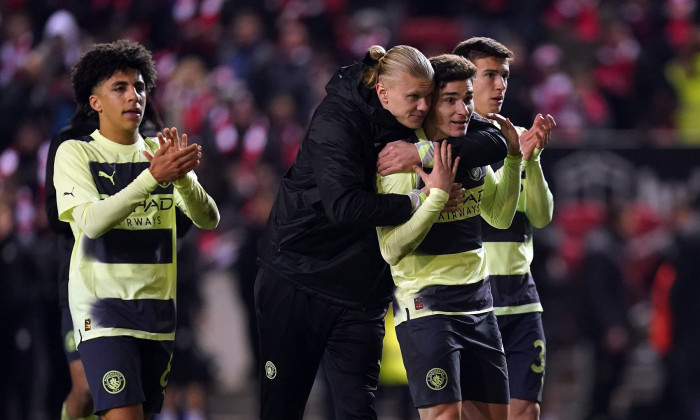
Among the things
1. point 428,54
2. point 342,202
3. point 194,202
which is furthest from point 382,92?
point 428,54

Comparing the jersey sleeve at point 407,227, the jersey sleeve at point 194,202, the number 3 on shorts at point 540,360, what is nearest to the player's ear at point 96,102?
the jersey sleeve at point 194,202

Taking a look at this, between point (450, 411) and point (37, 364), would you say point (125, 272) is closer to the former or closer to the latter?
point (450, 411)

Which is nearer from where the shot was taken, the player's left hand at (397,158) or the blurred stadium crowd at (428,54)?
the player's left hand at (397,158)

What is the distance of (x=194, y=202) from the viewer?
550cm

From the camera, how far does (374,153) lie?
5176mm

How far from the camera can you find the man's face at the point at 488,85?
6.08 meters

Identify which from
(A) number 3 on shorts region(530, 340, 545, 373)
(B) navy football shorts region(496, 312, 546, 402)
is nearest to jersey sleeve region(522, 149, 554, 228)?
(B) navy football shorts region(496, 312, 546, 402)

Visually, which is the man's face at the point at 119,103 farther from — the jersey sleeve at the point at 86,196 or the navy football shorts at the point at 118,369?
the navy football shorts at the point at 118,369

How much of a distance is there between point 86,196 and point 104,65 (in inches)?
26.3

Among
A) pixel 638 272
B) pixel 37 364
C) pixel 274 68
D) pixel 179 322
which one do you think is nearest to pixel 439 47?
pixel 274 68

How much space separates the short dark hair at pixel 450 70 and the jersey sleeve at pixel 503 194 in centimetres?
54

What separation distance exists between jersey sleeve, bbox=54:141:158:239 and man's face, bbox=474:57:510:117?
186cm

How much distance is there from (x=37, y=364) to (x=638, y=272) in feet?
16.4

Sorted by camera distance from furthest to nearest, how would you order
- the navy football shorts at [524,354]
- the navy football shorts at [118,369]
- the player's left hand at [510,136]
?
the navy football shorts at [524,354]
the player's left hand at [510,136]
the navy football shorts at [118,369]
